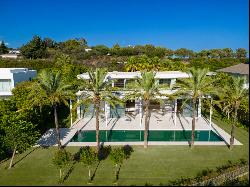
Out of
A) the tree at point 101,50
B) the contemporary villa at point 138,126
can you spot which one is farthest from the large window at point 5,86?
the tree at point 101,50

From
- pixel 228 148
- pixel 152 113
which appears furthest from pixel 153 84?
pixel 152 113

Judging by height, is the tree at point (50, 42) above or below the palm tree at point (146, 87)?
above

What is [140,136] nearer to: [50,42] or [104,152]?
[104,152]

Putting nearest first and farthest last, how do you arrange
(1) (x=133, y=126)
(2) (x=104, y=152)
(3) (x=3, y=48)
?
(2) (x=104, y=152) → (1) (x=133, y=126) → (3) (x=3, y=48)

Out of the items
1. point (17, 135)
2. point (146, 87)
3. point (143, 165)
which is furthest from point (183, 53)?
point (17, 135)

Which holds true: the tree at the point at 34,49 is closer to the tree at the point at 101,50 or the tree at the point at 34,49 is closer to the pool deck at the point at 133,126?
the tree at the point at 101,50

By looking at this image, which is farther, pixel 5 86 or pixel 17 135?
pixel 5 86

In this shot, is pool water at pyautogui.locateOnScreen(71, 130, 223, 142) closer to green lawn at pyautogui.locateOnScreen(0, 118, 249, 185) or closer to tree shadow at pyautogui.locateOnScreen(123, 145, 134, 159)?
tree shadow at pyautogui.locateOnScreen(123, 145, 134, 159)
